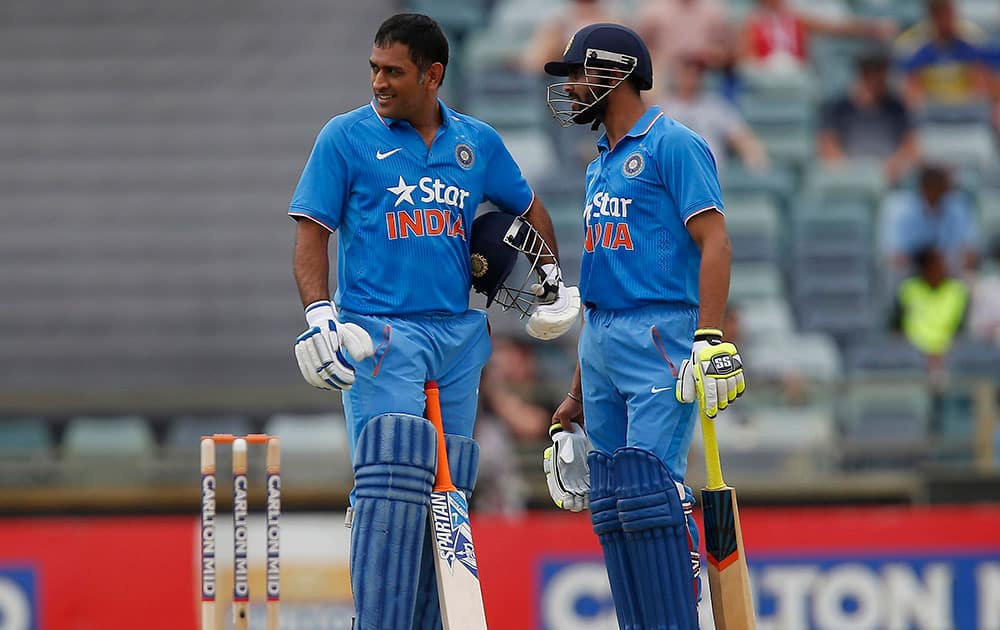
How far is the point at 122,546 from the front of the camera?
873 cm

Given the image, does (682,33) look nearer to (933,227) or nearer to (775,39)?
(775,39)

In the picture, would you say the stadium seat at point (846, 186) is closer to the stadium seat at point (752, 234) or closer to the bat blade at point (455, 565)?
the stadium seat at point (752, 234)

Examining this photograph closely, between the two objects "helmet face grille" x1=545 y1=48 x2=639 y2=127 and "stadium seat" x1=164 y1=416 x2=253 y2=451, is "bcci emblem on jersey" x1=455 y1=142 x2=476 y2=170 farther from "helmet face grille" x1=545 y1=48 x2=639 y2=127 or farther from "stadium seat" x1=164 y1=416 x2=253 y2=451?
"stadium seat" x1=164 y1=416 x2=253 y2=451

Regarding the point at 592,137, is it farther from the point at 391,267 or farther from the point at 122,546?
the point at 391,267

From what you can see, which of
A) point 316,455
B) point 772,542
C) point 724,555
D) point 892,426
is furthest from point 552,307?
point 892,426

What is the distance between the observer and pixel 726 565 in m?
5.28

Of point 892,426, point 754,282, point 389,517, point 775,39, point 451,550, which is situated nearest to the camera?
point 389,517

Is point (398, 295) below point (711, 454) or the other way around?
the other way around

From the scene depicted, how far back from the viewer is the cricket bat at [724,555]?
525cm

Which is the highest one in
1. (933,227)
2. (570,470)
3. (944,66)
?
(944,66)

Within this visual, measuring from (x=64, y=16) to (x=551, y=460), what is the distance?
29.5 ft

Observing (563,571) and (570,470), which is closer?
(570,470)

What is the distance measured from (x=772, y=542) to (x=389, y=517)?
3930 mm

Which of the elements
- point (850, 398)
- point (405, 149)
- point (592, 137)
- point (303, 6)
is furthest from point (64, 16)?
point (405, 149)
